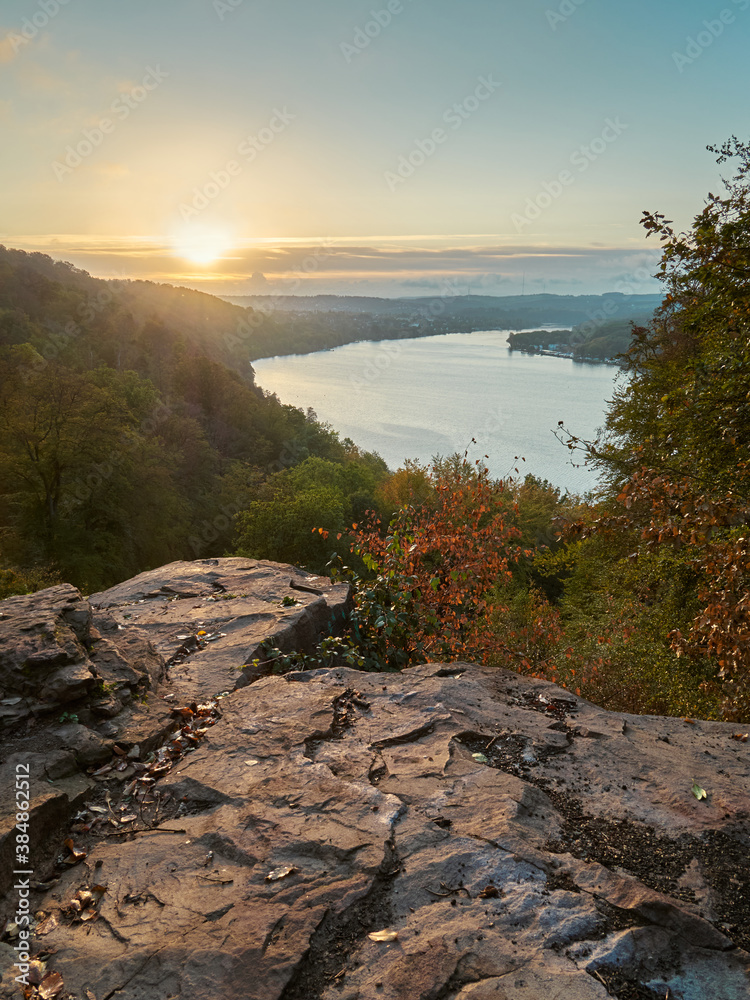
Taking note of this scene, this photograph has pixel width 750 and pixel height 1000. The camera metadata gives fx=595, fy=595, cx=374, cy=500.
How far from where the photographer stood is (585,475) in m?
79.1

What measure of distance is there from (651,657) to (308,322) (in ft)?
539

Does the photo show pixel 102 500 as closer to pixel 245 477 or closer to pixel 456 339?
pixel 245 477

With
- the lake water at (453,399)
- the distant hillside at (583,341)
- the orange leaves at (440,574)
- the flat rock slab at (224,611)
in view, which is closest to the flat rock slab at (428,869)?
the flat rock slab at (224,611)

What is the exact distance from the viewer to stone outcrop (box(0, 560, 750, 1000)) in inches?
118

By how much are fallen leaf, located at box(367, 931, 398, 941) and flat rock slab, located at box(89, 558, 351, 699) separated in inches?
137

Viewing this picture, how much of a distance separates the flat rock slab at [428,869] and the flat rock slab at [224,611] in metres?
1.43

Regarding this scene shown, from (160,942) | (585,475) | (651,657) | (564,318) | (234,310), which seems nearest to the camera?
(160,942)

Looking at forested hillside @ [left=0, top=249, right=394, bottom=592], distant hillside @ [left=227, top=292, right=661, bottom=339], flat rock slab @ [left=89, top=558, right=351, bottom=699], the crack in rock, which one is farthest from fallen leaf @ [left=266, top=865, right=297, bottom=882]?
distant hillside @ [left=227, top=292, right=661, bottom=339]

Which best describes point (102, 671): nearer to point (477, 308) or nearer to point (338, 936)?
point (338, 936)

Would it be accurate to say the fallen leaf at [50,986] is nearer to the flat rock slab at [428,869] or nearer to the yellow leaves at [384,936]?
the flat rock slab at [428,869]

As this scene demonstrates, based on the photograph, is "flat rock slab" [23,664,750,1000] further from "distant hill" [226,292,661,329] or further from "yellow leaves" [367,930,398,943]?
"distant hill" [226,292,661,329]

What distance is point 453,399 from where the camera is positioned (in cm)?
10038

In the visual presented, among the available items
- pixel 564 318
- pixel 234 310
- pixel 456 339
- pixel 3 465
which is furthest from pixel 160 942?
pixel 456 339

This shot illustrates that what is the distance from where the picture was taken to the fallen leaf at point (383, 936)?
10.5 ft
